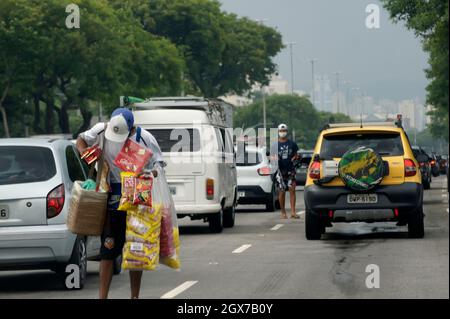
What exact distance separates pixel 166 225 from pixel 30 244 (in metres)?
2.33

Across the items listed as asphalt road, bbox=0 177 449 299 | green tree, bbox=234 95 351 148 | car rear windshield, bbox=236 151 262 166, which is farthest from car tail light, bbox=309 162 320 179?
green tree, bbox=234 95 351 148

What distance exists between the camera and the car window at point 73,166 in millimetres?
13781

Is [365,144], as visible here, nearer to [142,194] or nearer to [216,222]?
[216,222]

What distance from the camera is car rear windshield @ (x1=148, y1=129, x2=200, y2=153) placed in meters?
21.6

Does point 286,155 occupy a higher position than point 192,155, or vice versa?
point 192,155

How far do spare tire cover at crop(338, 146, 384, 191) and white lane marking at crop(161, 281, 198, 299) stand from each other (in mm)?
5157

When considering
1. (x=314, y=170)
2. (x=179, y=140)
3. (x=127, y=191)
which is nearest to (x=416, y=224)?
(x=314, y=170)

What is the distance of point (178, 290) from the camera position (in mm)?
13062

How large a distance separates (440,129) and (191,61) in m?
41.3

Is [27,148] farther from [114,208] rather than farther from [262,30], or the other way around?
[262,30]

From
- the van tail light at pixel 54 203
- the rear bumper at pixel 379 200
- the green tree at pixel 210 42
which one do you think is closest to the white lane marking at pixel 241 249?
the rear bumper at pixel 379 200

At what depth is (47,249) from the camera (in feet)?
42.9

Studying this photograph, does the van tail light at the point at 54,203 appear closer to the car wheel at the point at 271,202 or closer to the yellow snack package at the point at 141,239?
the yellow snack package at the point at 141,239
